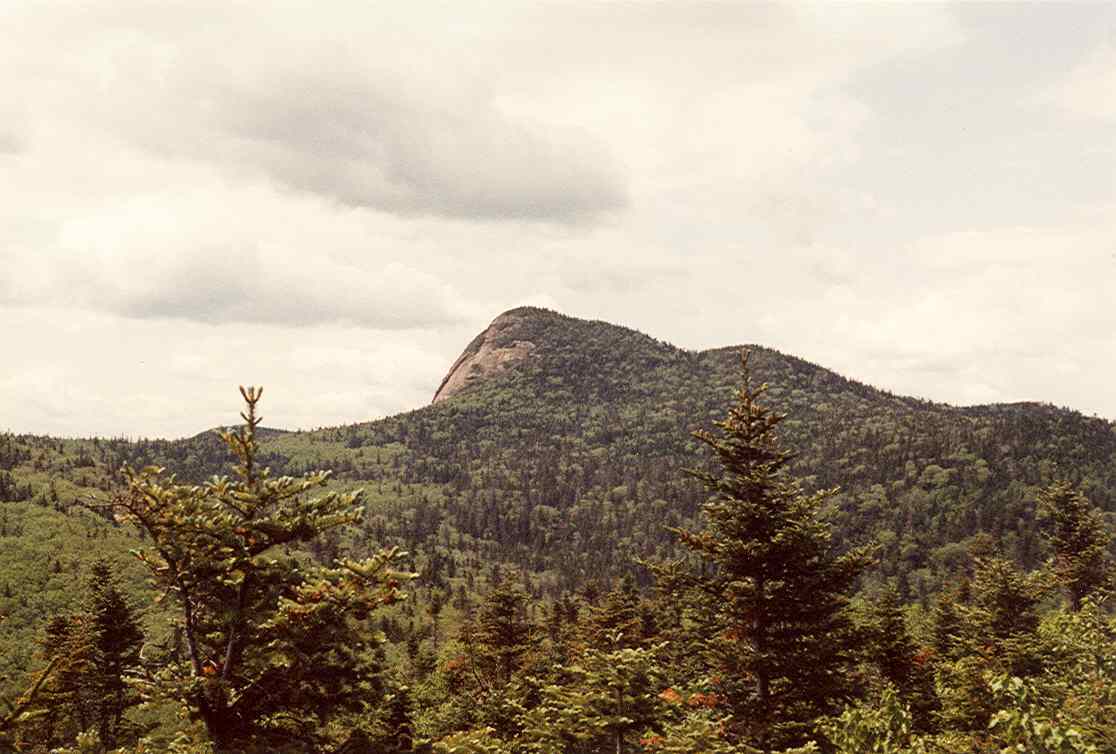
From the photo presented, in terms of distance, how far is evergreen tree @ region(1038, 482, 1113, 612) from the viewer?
143 feet

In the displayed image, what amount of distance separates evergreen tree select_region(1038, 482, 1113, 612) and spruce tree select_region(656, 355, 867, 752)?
1394 inches

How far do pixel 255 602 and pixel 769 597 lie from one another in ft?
40.7

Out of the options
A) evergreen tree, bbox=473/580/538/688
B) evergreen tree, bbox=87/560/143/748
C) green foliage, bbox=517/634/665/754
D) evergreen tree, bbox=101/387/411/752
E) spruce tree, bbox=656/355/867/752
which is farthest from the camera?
evergreen tree, bbox=473/580/538/688

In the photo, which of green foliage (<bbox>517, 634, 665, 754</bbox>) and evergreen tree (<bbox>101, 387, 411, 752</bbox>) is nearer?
evergreen tree (<bbox>101, 387, 411, 752</bbox>)

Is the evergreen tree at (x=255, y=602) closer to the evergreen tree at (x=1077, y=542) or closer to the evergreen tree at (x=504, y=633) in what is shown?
the evergreen tree at (x=504, y=633)

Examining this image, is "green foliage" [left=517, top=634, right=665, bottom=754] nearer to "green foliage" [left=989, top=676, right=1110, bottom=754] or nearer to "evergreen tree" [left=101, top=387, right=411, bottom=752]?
"evergreen tree" [left=101, top=387, right=411, bottom=752]

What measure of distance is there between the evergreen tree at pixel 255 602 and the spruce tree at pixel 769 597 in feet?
30.3

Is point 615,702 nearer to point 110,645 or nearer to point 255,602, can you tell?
point 255,602

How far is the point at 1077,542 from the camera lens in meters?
45.4

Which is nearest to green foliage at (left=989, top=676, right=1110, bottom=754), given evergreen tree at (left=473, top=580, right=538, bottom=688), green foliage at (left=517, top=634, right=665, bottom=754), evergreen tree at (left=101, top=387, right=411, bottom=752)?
green foliage at (left=517, top=634, right=665, bottom=754)

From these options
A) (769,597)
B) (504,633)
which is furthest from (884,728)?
(504,633)

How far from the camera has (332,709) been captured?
11539 millimetres

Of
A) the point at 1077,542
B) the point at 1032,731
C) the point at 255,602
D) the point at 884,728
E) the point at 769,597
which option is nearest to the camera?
the point at 1032,731

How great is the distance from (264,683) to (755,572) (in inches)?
466
